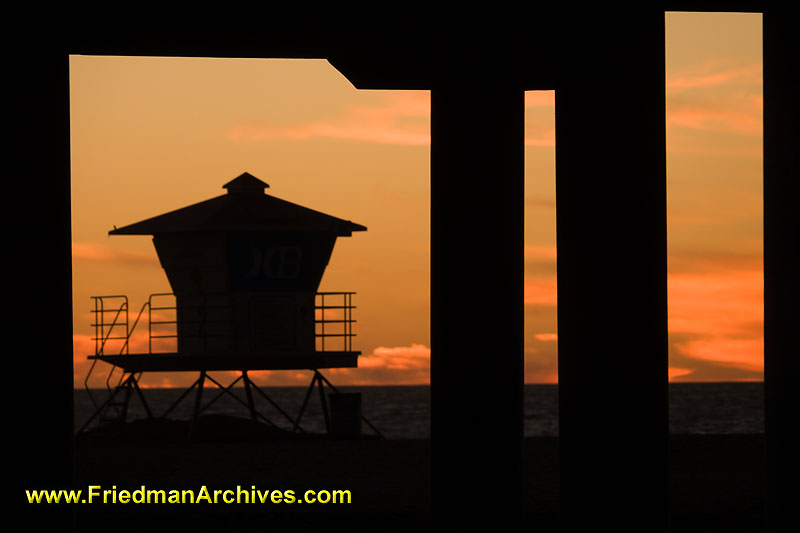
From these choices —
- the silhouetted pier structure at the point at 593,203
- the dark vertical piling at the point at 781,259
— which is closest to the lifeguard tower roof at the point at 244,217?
the silhouetted pier structure at the point at 593,203

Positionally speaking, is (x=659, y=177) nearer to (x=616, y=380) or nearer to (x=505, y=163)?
(x=616, y=380)

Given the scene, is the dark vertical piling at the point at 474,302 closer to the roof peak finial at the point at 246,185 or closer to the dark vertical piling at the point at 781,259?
the dark vertical piling at the point at 781,259

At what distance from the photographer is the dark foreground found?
710 inches

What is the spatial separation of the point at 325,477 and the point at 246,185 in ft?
38.5

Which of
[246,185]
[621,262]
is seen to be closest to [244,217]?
[246,185]

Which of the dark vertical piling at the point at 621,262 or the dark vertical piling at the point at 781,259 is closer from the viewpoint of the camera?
the dark vertical piling at the point at 781,259

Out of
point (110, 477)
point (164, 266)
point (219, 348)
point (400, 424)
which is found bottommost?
point (400, 424)

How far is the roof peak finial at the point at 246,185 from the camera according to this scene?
1368 inches

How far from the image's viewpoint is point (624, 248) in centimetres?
1177

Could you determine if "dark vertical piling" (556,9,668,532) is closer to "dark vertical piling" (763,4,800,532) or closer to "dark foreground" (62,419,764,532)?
"dark vertical piling" (763,4,800,532)

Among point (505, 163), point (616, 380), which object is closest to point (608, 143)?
Result: point (616, 380)

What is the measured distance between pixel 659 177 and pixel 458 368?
471cm

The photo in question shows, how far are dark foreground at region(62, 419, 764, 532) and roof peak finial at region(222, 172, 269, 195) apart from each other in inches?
265

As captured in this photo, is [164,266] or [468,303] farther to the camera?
[164,266]
